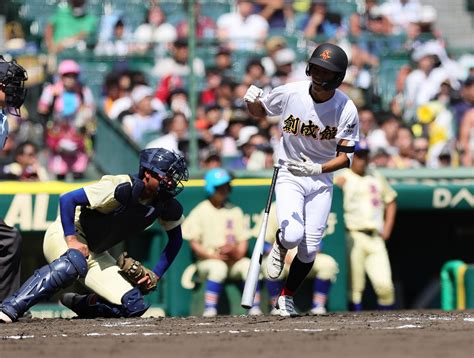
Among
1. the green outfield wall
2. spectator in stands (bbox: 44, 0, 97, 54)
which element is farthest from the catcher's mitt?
spectator in stands (bbox: 44, 0, 97, 54)

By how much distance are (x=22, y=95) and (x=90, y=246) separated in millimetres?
1126

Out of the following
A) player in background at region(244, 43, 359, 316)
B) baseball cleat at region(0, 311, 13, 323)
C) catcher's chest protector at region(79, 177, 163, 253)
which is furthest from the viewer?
catcher's chest protector at region(79, 177, 163, 253)

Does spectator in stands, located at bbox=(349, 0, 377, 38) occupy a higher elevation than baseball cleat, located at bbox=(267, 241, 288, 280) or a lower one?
higher

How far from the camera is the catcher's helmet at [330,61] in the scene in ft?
24.5

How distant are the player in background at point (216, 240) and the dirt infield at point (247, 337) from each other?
104 inches

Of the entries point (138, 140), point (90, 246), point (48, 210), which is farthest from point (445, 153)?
A: point (90, 246)

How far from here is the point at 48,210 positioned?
412 inches

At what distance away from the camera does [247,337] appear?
6.27 meters

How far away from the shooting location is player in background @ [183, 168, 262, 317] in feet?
34.3

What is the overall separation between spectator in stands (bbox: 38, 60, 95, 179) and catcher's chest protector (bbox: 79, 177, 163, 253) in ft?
11.4

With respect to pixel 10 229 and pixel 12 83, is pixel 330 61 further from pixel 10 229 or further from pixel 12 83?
pixel 10 229

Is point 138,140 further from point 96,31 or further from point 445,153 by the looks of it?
point 445,153

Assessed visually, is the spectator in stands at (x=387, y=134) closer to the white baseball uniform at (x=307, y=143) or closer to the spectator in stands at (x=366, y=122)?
the spectator in stands at (x=366, y=122)

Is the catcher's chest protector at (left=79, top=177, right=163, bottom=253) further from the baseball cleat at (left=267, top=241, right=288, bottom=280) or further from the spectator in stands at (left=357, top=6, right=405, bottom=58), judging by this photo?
the spectator in stands at (left=357, top=6, right=405, bottom=58)
